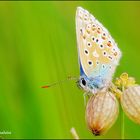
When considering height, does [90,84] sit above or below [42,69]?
above

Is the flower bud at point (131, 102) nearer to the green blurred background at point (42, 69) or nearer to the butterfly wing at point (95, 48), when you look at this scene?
the butterfly wing at point (95, 48)

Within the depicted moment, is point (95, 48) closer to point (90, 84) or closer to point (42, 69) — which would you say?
point (90, 84)

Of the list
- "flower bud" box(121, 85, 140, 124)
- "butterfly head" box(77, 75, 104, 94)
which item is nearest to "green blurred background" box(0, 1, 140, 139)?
"butterfly head" box(77, 75, 104, 94)

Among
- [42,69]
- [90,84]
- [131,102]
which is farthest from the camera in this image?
[42,69]

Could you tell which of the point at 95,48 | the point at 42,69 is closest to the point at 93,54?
the point at 95,48

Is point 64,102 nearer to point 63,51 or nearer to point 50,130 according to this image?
point 50,130

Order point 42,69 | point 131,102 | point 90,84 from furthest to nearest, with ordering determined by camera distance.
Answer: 1. point 42,69
2. point 90,84
3. point 131,102

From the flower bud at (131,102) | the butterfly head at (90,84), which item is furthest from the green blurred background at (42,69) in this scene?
the flower bud at (131,102)
